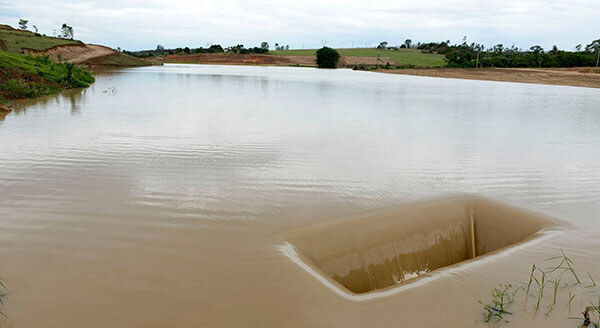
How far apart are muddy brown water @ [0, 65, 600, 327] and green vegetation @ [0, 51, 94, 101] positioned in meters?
7.09

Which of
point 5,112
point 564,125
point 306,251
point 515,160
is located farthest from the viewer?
point 564,125

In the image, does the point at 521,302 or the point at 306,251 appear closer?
the point at 521,302

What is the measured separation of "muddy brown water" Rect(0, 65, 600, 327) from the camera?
3869mm

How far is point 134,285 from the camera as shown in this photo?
4.14 meters

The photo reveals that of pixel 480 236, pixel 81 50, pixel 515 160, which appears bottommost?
pixel 480 236

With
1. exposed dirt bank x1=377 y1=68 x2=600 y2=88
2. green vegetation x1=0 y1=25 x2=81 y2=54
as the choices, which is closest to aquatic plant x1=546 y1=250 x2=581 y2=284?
exposed dirt bank x1=377 y1=68 x2=600 y2=88

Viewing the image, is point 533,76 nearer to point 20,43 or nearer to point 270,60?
point 20,43

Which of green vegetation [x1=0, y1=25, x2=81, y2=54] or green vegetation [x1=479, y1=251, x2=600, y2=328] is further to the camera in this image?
green vegetation [x1=0, y1=25, x2=81, y2=54]

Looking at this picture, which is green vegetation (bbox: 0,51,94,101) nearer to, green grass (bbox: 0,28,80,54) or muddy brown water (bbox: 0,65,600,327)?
muddy brown water (bbox: 0,65,600,327)

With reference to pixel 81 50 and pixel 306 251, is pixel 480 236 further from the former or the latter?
pixel 81 50

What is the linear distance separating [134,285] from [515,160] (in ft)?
28.3

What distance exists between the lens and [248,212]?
601cm

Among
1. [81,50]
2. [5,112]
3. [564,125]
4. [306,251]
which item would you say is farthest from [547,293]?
[81,50]

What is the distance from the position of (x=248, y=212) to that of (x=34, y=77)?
2090 centimetres
